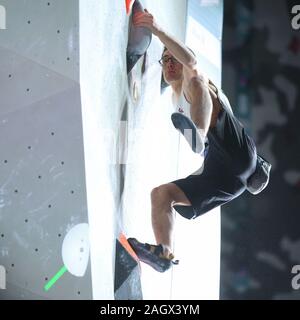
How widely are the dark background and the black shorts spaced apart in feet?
0.32

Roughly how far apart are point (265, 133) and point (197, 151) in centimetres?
39

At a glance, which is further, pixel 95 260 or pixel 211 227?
pixel 211 227

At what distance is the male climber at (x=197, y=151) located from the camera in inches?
76.5

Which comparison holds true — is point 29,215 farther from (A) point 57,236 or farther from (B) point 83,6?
(B) point 83,6

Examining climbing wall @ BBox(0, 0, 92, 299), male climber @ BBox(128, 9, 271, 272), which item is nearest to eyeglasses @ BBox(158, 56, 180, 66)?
male climber @ BBox(128, 9, 271, 272)

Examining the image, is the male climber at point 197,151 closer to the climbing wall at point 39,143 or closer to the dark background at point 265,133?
the dark background at point 265,133

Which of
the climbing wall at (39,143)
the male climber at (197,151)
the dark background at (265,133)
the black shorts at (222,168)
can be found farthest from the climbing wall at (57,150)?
the dark background at (265,133)

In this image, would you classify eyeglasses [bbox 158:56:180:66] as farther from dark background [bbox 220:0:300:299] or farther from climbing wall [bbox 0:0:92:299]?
climbing wall [bbox 0:0:92:299]

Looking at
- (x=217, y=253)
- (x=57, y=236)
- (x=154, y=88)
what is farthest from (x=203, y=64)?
(x=57, y=236)

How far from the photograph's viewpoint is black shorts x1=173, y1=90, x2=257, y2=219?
204cm
